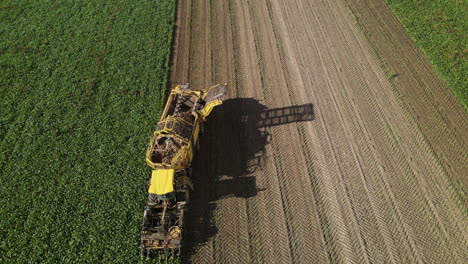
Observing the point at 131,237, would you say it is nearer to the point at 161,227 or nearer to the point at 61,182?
the point at 161,227

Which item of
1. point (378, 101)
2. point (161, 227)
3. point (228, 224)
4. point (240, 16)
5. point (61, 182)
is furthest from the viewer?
point (240, 16)

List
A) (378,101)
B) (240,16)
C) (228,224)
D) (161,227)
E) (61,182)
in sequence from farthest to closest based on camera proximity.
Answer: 1. (240,16)
2. (378,101)
3. (61,182)
4. (228,224)
5. (161,227)

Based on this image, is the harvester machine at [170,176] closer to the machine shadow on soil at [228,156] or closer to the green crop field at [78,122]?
the machine shadow on soil at [228,156]

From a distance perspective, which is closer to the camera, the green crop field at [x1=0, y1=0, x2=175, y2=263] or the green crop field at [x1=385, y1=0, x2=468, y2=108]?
the green crop field at [x1=0, y1=0, x2=175, y2=263]

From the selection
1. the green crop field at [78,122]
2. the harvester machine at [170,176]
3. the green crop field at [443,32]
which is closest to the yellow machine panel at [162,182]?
the harvester machine at [170,176]

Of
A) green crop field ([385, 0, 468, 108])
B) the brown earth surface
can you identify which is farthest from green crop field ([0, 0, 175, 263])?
green crop field ([385, 0, 468, 108])

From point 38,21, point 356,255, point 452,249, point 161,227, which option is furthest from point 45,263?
point 38,21

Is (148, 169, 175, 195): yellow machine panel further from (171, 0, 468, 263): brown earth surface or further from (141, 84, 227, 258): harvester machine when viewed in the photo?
(171, 0, 468, 263): brown earth surface
